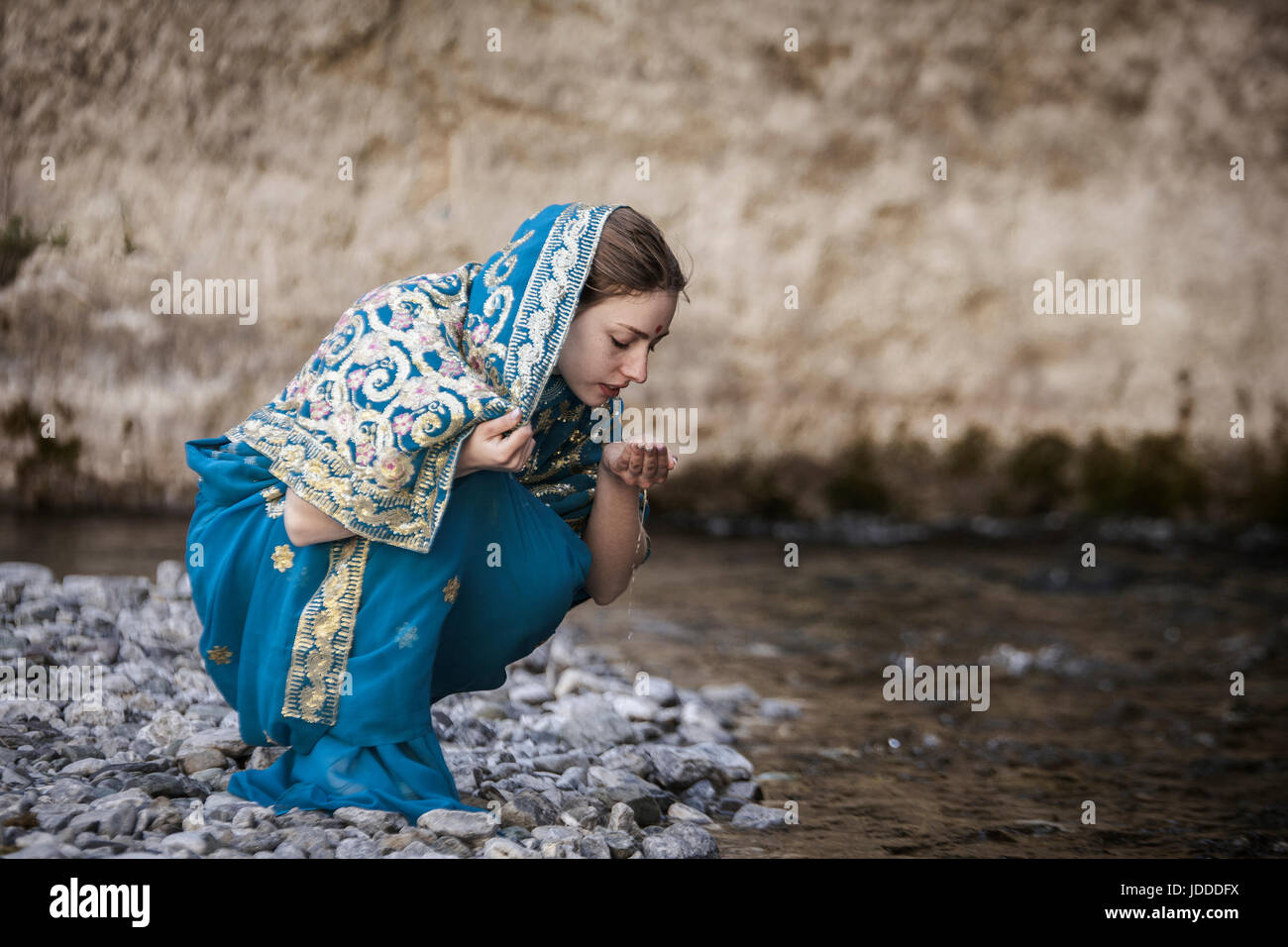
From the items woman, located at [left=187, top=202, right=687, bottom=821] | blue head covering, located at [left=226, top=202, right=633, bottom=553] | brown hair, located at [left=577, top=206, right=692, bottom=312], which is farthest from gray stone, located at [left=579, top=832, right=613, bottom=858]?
brown hair, located at [left=577, top=206, right=692, bottom=312]

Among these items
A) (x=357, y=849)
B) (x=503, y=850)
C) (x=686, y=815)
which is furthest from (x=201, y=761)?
(x=686, y=815)

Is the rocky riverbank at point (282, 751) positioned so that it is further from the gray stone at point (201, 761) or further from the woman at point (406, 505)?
the woman at point (406, 505)

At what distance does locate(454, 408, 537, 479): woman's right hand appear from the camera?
202 centimetres

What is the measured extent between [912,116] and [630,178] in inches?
71.8

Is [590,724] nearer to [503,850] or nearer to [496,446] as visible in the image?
[503,850]

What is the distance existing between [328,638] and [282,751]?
571mm

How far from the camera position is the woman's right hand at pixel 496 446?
2.02 m

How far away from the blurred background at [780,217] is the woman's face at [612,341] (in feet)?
15.3

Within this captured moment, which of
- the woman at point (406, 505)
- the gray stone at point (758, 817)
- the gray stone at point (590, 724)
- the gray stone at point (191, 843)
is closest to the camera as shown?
the gray stone at point (191, 843)

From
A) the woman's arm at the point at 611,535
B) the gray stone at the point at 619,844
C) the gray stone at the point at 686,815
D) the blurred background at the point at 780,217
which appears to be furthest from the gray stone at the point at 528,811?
the blurred background at the point at 780,217

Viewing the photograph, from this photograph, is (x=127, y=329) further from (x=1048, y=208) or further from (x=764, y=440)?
(x=1048, y=208)

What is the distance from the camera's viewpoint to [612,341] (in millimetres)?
2229

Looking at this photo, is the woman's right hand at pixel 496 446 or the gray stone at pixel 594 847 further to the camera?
the gray stone at pixel 594 847

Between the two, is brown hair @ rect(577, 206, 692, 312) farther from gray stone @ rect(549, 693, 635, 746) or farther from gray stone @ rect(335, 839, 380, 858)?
gray stone @ rect(549, 693, 635, 746)
